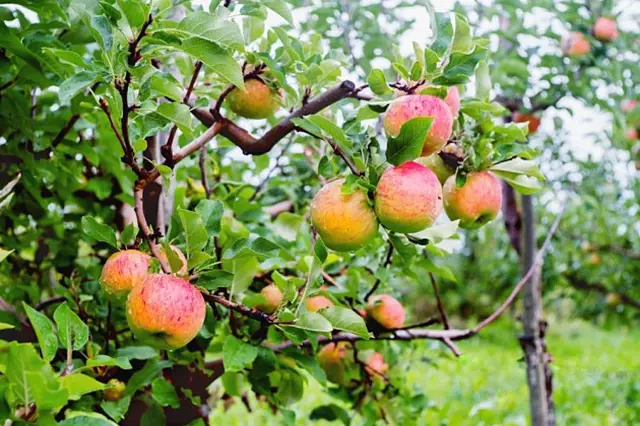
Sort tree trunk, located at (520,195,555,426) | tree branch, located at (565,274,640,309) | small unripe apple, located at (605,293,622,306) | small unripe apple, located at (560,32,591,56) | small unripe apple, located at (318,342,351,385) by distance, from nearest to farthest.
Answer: small unripe apple, located at (318,342,351,385) < tree trunk, located at (520,195,555,426) < small unripe apple, located at (560,32,591,56) < tree branch, located at (565,274,640,309) < small unripe apple, located at (605,293,622,306)

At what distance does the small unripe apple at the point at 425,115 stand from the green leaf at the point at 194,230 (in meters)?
0.23

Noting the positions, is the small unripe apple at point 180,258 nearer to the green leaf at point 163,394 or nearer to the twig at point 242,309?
the twig at point 242,309

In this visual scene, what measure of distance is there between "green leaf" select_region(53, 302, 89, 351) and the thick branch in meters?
0.30

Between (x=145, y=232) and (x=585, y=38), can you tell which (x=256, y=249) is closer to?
(x=145, y=232)

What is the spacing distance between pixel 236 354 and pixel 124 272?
23 cm

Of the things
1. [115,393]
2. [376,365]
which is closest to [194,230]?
[115,393]

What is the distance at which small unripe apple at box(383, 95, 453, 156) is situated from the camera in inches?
30.0

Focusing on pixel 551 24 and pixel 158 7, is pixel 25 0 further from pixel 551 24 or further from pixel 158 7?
pixel 551 24

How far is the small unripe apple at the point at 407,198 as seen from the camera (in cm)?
75

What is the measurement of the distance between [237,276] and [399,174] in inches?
11.3

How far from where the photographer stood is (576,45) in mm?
1935

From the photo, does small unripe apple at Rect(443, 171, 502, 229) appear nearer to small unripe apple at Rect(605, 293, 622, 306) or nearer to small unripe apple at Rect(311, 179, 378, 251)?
small unripe apple at Rect(311, 179, 378, 251)

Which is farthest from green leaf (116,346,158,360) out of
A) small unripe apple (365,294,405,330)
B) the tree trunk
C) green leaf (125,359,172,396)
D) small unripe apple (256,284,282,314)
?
the tree trunk

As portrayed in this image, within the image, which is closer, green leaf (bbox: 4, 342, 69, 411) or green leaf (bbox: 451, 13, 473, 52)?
green leaf (bbox: 4, 342, 69, 411)
